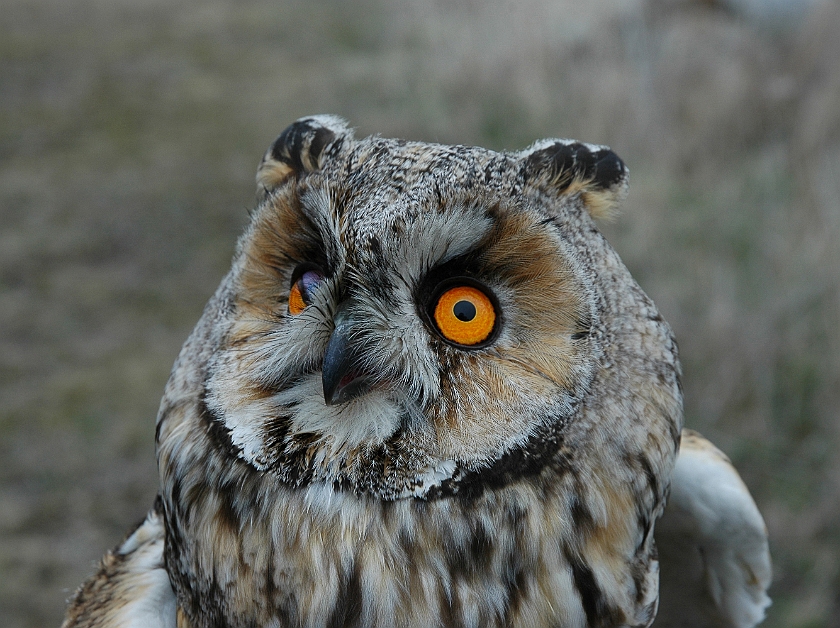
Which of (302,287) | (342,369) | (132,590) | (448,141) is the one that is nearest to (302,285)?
(302,287)

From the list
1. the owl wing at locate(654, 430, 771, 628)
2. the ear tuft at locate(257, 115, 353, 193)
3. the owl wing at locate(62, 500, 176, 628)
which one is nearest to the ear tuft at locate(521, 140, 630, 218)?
the ear tuft at locate(257, 115, 353, 193)

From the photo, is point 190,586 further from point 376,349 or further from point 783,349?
point 783,349

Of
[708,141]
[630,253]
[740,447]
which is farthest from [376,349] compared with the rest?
[708,141]

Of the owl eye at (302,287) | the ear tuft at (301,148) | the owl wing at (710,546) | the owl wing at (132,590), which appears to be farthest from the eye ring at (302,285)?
the owl wing at (710,546)

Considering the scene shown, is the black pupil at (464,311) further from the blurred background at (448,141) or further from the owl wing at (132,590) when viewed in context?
the blurred background at (448,141)

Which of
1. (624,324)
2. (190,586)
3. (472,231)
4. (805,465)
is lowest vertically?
(805,465)

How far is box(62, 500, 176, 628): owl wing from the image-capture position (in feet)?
4.69

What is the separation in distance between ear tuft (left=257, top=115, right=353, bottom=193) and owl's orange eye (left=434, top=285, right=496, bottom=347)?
0.34 meters

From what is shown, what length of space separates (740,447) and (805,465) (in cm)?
24

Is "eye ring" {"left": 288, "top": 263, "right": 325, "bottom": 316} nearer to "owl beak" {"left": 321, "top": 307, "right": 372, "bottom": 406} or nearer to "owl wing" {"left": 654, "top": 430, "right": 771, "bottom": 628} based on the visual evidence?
"owl beak" {"left": 321, "top": 307, "right": 372, "bottom": 406}

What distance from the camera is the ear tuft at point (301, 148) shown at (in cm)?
131

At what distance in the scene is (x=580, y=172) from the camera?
1.33 m

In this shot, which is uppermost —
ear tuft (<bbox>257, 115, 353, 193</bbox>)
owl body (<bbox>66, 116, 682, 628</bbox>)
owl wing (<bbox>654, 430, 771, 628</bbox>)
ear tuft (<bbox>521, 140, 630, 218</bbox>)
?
ear tuft (<bbox>257, 115, 353, 193</bbox>)

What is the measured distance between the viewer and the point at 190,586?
4.43ft
